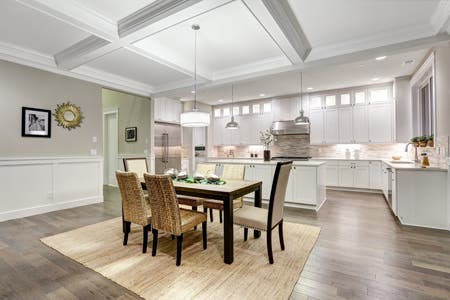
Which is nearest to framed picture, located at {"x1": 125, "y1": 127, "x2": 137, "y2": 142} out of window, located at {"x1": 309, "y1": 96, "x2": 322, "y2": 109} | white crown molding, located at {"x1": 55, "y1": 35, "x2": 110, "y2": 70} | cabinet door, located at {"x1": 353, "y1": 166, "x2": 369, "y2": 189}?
white crown molding, located at {"x1": 55, "y1": 35, "x2": 110, "y2": 70}

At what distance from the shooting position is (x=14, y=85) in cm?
373

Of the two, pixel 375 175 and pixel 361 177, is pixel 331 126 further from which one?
pixel 375 175

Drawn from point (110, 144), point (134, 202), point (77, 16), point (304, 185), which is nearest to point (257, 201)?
point (134, 202)

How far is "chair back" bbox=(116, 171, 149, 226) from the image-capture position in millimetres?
2465

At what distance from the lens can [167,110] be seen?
667cm

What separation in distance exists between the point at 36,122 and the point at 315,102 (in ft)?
21.5

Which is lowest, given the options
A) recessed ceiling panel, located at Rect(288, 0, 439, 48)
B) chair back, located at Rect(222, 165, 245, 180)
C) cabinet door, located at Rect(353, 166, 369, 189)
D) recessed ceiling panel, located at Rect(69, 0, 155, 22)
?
cabinet door, located at Rect(353, 166, 369, 189)

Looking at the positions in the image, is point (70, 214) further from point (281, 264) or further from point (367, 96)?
point (367, 96)

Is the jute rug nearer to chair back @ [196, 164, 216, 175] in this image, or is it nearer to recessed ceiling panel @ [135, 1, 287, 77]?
chair back @ [196, 164, 216, 175]

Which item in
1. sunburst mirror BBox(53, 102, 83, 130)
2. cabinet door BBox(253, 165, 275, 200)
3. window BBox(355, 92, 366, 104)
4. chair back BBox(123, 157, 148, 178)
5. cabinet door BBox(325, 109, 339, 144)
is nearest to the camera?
chair back BBox(123, 157, 148, 178)

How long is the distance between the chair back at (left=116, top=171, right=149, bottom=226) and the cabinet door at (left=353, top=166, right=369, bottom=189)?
5.35 metres

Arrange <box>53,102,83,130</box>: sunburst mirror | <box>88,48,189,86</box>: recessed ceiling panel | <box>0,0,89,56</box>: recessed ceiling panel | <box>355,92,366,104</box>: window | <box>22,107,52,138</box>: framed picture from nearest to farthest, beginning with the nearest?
1. <box>0,0,89,56</box>: recessed ceiling panel
2. <box>22,107,52,138</box>: framed picture
3. <box>88,48,189,86</box>: recessed ceiling panel
4. <box>53,102,83,130</box>: sunburst mirror
5. <box>355,92,366,104</box>: window

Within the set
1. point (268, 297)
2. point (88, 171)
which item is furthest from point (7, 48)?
point (268, 297)

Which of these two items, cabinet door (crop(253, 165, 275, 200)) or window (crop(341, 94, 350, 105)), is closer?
cabinet door (crop(253, 165, 275, 200))
